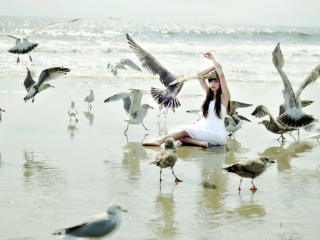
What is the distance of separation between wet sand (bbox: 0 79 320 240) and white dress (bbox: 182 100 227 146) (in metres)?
0.15

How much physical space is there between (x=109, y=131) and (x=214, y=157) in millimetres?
2015

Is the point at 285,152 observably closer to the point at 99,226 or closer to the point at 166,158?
the point at 166,158

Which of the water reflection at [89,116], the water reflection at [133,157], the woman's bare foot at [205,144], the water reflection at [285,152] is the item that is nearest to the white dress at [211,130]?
the woman's bare foot at [205,144]

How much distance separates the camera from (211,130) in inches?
285

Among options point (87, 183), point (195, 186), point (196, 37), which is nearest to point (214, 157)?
point (195, 186)

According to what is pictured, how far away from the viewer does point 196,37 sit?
3728 cm

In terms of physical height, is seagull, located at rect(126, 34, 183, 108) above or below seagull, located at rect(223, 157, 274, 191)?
above

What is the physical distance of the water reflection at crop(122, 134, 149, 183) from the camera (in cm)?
566

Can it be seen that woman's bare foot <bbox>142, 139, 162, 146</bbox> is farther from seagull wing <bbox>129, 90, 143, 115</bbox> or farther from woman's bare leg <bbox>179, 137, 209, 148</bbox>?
seagull wing <bbox>129, 90, 143, 115</bbox>

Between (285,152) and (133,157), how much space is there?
194cm

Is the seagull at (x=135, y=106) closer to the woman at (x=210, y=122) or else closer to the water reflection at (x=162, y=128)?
the water reflection at (x=162, y=128)

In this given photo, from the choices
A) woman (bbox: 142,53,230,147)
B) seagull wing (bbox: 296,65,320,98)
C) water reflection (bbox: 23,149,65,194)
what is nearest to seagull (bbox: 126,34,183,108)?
woman (bbox: 142,53,230,147)

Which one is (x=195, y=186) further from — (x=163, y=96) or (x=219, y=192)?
(x=163, y=96)

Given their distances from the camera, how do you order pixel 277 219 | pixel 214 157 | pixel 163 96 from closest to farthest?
pixel 277 219 < pixel 214 157 < pixel 163 96
